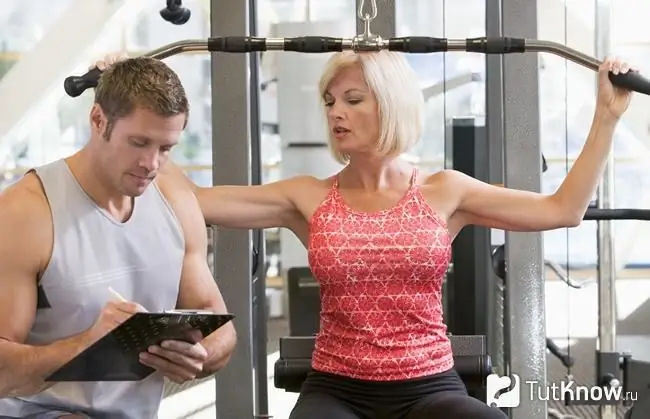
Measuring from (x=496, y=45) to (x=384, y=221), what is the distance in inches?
18.8

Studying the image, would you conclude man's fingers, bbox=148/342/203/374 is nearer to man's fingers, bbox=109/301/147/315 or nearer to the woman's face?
man's fingers, bbox=109/301/147/315

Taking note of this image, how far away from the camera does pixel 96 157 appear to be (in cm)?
169

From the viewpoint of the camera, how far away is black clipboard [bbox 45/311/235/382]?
4.61 ft

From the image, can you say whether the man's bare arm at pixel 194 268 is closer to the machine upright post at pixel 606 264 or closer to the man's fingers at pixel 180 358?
the man's fingers at pixel 180 358

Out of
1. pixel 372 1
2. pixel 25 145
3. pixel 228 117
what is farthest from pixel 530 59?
pixel 25 145

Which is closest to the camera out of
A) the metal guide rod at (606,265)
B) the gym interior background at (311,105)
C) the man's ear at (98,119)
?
the man's ear at (98,119)

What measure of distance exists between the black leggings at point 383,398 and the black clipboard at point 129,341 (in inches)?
15.6

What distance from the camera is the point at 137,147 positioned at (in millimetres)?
1616

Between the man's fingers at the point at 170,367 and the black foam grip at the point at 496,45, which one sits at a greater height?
the black foam grip at the point at 496,45

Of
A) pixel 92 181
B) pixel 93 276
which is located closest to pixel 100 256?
pixel 93 276

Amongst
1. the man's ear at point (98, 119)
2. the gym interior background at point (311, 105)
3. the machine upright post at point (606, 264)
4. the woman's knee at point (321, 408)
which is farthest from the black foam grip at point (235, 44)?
the gym interior background at point (311, 105)

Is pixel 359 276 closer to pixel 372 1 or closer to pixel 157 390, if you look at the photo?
pixel 157 390

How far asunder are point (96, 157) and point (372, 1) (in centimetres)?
82

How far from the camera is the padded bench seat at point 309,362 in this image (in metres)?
2.12
